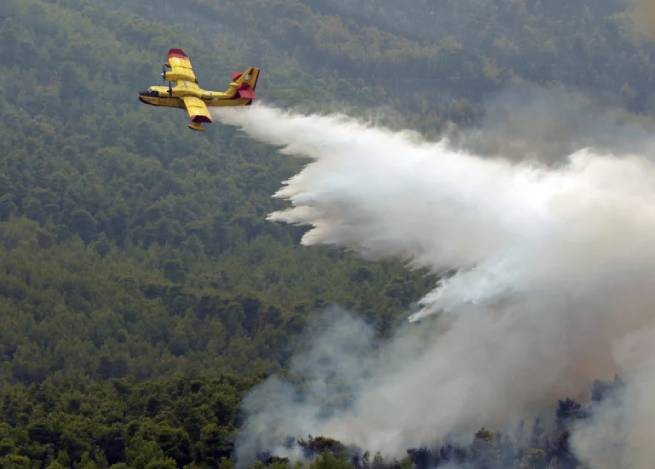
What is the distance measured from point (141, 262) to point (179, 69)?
49985 millimetres

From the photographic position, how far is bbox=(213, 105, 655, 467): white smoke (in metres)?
85.1

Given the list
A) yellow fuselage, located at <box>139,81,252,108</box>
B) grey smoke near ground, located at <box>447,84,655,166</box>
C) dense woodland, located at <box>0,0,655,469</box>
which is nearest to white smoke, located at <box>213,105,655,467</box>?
dense woodland, located at <box>0,0,655,469</box>

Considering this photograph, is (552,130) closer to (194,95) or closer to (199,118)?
(194,95)

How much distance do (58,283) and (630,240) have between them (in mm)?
56985

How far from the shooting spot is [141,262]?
14588 cm

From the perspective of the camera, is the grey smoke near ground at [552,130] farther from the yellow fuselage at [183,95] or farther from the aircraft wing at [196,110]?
the aircraft wing at [196,110]

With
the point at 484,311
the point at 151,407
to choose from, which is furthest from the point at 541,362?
the point at 151,407

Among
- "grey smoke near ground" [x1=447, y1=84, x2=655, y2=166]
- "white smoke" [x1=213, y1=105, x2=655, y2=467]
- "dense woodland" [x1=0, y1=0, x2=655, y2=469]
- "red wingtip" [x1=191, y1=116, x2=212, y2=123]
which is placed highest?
"red wingtip" [x1=191, y1=116, x2=212, y2=123]

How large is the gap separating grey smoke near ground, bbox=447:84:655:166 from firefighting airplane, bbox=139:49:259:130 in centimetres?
3051

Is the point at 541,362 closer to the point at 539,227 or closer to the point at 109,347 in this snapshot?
the point at 539,227

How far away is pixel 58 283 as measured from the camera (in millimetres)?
130375

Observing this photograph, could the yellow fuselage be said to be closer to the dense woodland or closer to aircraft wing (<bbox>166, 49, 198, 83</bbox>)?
aircraft wing (<bbox>166, 49, 198, 83</bbox>)

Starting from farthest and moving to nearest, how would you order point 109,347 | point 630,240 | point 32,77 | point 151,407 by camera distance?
1. point 32,77
2. point 109,347
3. point 151,407
4. point 630,240

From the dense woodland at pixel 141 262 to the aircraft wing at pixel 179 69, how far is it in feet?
54.6
